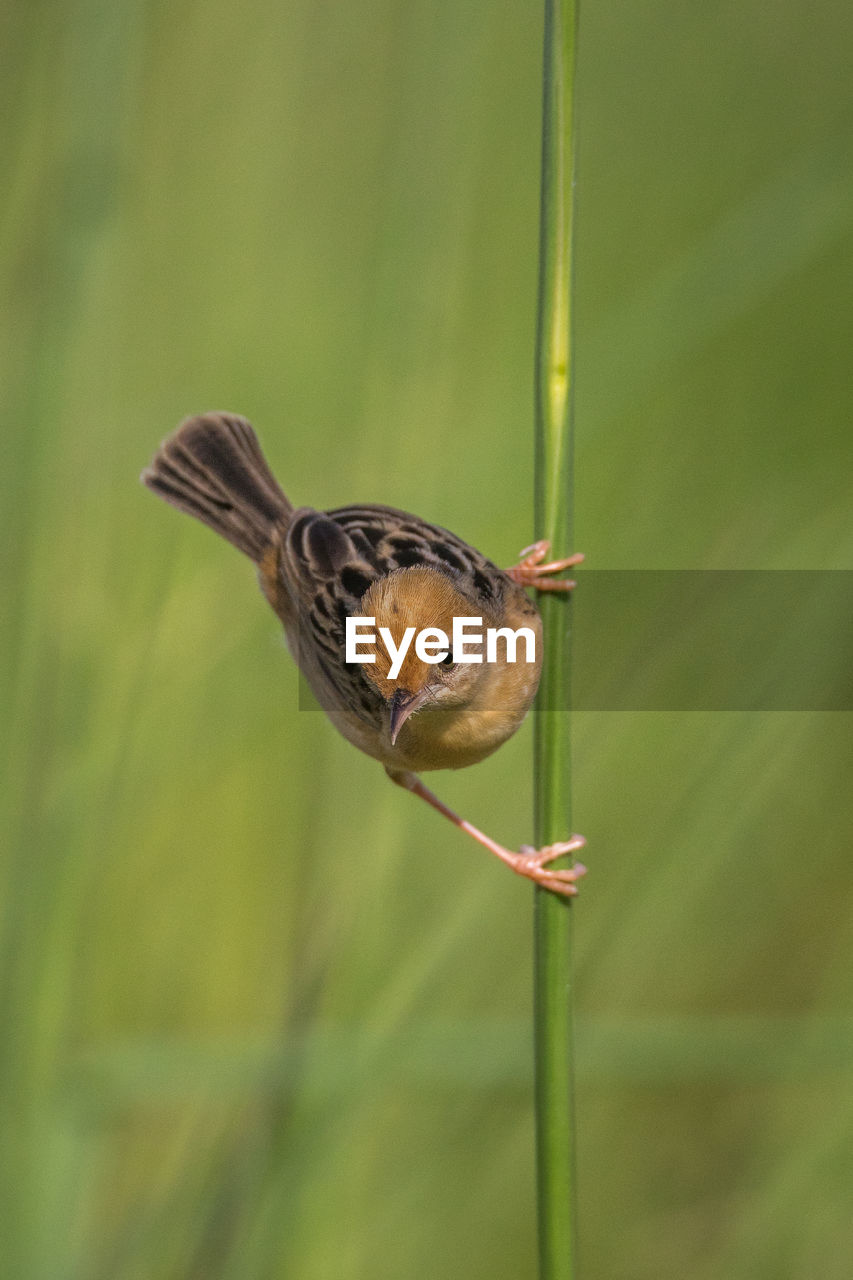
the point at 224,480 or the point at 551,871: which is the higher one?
the point at 224,480

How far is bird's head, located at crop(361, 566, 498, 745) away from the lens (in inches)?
Result: 87.0

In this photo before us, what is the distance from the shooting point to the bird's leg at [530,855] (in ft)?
5.33

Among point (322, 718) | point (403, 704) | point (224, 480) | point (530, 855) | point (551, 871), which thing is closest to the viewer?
point (551, 871)

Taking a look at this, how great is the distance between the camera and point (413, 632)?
2.23 m

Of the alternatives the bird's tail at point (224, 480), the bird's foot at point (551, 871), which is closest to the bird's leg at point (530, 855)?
the bird's foot at point (551, 871)

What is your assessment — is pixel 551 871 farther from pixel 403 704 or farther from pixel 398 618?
pixel 398 618

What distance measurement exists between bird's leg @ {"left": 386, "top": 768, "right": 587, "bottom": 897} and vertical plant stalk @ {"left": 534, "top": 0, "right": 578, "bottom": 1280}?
2 centimetres

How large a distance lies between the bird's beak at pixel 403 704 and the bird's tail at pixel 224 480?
0.91 meters

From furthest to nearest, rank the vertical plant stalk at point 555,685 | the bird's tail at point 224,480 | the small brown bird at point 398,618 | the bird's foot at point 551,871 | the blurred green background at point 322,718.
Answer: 1. the bird's tail at point 224,480
2. the small brown bird at point 398,618
3. the blurred green background at point 322,718
4. the bird's foot at point 551,871
5. the vertical plant stalk at point 555,685

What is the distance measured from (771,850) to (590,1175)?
80 centimetres

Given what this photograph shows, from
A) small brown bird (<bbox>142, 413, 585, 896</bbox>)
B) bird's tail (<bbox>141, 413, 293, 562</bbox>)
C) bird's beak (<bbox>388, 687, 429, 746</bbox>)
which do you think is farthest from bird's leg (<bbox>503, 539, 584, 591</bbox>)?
bird's tail (<bbox>141, 413, 293, 562</bbox>)

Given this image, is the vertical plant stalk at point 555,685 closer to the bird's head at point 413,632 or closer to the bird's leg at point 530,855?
the bird's leg at point 530,855
